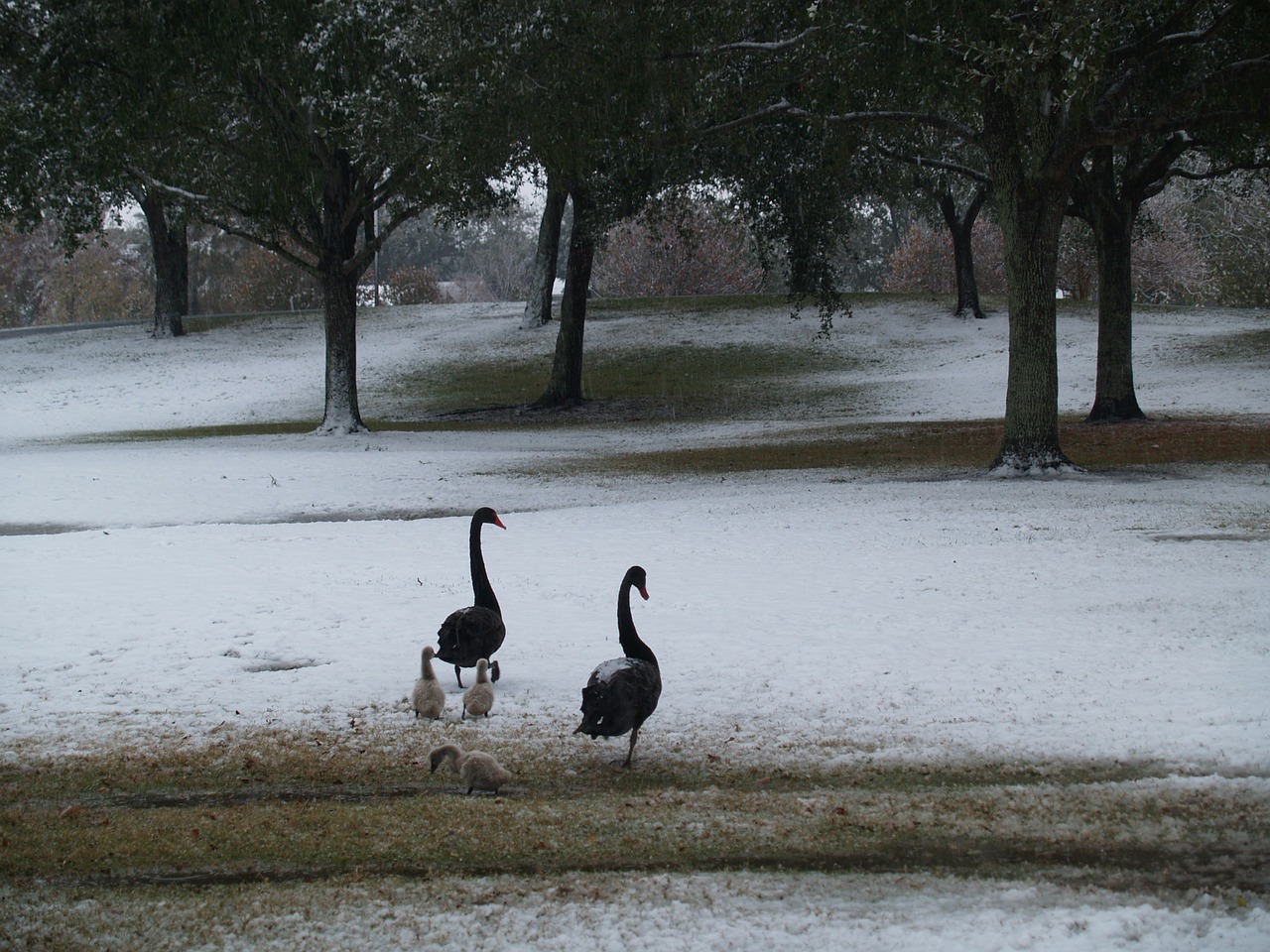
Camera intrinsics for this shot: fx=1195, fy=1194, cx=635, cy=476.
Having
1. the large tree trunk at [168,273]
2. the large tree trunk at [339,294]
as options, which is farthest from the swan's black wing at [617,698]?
the large tree trunk at [168,273]

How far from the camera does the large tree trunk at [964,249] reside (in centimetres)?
4278

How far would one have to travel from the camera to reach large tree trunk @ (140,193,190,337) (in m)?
46.4

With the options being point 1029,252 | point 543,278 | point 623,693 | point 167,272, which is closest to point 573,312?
point 543,278

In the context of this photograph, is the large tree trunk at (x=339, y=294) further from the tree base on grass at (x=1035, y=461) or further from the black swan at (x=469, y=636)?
the black swan at (x=469, y=636)

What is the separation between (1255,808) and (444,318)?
5024 cm

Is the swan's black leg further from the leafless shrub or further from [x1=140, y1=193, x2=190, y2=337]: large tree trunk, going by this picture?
the leafless shrub

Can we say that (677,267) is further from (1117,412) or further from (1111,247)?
(1111,247)

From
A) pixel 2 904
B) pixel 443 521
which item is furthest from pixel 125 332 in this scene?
pixel 2 904

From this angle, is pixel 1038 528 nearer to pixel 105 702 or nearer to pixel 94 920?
pixel 105 702

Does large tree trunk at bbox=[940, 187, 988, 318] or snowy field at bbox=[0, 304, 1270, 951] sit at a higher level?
large tree trunk at bbox=[940, 187, 988, 318]

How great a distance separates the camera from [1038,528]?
1400cm

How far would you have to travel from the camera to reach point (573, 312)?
33.8m

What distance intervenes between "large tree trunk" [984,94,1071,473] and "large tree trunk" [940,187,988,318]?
24148 millimetres

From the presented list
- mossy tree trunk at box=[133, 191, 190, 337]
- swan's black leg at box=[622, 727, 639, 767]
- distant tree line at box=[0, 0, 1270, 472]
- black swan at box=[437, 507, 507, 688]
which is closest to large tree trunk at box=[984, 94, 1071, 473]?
distant tree line at box=[0, 0, 1270, 472]
